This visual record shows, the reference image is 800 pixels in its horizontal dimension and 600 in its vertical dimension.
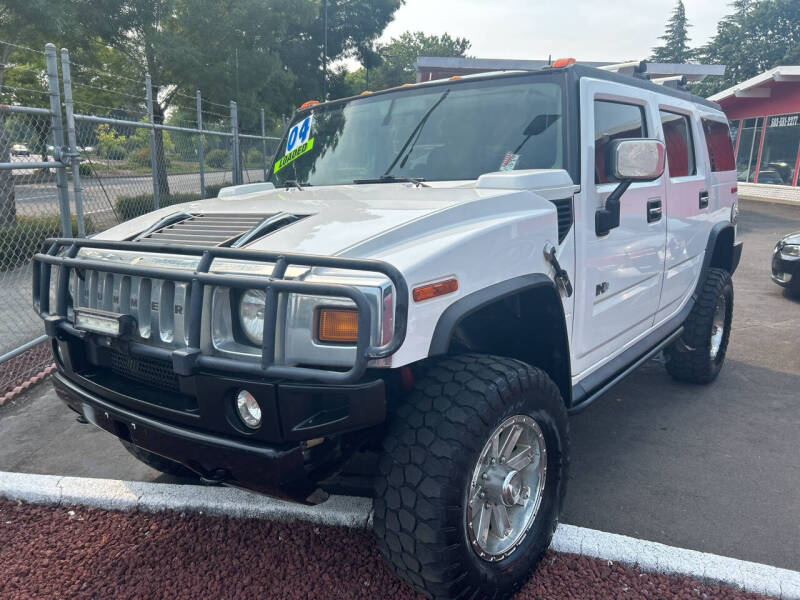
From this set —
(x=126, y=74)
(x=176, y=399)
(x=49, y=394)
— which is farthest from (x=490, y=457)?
(x=126, y=74)

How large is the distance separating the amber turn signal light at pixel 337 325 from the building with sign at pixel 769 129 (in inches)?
870

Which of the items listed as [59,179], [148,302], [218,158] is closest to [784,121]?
[218,158]

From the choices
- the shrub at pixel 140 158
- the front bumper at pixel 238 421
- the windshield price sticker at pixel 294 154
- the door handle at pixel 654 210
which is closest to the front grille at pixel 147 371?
the front bumper at pixel 238 421

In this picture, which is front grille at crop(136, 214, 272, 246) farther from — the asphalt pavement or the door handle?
the door handle

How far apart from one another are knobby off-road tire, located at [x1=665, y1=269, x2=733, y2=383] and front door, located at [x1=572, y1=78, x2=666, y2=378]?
31.7 inches

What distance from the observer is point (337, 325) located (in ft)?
6.25

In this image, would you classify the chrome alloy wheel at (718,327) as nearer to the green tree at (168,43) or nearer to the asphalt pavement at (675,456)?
the asphalt pavement at (675,456)

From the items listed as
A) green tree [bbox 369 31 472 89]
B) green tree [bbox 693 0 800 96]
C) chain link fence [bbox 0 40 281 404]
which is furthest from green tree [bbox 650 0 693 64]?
chain link fence [bbox 0 40 281 404]

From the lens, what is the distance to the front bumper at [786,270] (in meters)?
7.58

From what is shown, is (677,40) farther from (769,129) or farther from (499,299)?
(499,299)

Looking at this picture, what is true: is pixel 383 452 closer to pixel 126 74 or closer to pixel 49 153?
pixel 49 153

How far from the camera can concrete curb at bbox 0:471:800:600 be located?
2.43m

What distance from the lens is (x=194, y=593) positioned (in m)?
2.41

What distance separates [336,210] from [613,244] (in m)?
1.47
